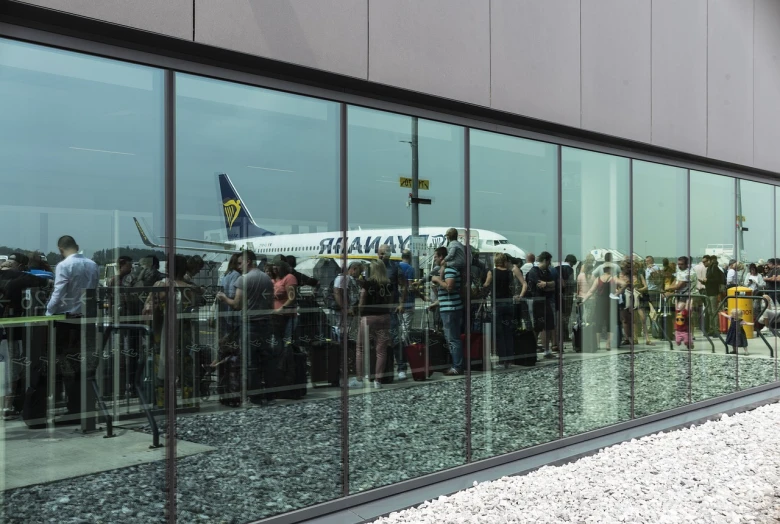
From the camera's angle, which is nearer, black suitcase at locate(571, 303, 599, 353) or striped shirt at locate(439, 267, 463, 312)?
striped shirt at locate(439, 267, 463, 312)

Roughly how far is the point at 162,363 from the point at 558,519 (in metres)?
3.17

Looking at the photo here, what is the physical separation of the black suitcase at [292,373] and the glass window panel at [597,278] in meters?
3.49

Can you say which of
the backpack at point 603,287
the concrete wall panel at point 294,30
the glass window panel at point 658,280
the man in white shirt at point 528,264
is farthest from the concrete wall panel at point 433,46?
the glass window panel at point 658,280

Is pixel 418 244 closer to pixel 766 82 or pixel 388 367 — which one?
pixel 388 367

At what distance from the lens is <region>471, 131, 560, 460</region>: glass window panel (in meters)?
6.95

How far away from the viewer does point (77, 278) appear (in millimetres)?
4219

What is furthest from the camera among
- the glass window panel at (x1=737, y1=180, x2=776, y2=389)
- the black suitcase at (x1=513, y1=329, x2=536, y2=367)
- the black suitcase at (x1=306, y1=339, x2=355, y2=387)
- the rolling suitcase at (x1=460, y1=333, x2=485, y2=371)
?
the glass window panel at (x1=737, y1=180, x2=776, y2=389)

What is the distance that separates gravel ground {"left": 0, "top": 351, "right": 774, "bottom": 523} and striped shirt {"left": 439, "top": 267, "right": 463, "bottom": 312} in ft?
2.15

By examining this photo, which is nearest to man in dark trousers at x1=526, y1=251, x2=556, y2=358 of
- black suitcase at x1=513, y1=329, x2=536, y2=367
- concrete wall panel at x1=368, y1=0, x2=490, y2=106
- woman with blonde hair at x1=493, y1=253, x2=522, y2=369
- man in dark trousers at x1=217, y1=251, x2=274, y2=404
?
black suitcase at x1=513, y1=329, x2=536, y2=367

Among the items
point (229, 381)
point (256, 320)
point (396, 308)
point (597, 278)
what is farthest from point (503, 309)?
point (229, 381)

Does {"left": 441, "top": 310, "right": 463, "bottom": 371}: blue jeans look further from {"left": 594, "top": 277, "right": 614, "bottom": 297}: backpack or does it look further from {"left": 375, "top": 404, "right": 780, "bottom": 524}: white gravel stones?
{"left": 594, "top": 277, "right": 614, "bottom": 297}: backpack

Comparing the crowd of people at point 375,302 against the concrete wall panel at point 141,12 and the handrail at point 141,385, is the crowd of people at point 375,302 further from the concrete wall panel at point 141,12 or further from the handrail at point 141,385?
the concrete wall panel at point 141,12

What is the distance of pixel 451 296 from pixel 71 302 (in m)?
3.34

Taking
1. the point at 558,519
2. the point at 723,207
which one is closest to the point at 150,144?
the point at 558,519
